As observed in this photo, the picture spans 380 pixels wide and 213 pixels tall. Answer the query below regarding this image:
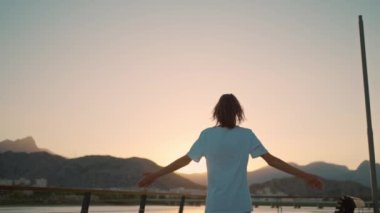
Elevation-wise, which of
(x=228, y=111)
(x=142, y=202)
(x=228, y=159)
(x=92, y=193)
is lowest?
(x=142, y=202)

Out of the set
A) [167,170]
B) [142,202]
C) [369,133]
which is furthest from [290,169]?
[369,133]

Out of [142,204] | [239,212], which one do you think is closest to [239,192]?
[239,212]

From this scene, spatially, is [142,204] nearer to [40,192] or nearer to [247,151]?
[40,192]

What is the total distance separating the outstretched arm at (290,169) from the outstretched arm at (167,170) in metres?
0.53

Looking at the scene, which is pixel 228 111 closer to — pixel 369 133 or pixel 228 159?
pixel 228 159

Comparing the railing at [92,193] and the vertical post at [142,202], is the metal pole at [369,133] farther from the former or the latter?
the vertical post at [142,202]

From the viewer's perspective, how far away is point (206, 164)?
3207mm

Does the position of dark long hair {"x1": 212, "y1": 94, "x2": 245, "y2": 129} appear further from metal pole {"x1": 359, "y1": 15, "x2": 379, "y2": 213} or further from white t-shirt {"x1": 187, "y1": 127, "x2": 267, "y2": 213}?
metal pole {"x1": 359, "y1": 15, "x2": 379, "y2": 213}

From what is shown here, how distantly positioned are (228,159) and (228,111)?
331mm

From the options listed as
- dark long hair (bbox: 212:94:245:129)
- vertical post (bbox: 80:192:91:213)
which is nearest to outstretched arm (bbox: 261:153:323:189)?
dark long hair (bbox: 212:94:245:129)

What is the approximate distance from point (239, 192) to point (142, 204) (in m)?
7.06

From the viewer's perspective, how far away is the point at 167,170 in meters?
3.24

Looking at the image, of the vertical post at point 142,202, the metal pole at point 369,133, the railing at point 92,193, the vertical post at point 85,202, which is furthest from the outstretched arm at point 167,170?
the metal pole at point 369,133

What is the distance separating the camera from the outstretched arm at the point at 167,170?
3201mm
